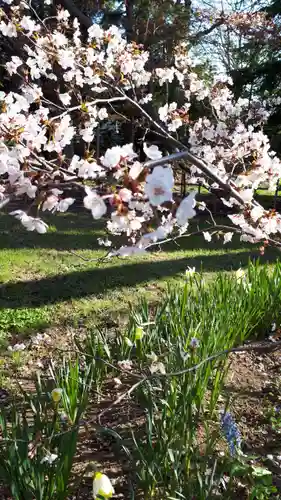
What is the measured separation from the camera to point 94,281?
4.32m

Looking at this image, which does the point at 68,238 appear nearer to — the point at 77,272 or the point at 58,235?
the point at 58,235

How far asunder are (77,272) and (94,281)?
318 mm

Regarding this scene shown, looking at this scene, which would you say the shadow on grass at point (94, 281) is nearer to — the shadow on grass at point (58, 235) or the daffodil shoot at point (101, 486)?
the shadow on grass at point (58, 235)

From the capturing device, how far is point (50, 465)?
1467mm

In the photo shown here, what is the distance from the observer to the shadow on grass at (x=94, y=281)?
390cm

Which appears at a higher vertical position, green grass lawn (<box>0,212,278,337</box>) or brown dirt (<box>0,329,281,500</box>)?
green grass lawn (<box>0,212,278,337</box>)

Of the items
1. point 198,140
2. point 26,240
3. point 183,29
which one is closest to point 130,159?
point 198,140

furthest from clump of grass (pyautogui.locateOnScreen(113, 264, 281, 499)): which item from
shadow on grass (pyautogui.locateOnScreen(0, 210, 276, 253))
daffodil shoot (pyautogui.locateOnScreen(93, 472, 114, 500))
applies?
shadow on grass (pyautogui.locateOnScreen(0, 210, 276, 253))

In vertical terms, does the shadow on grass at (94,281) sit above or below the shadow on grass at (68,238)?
below

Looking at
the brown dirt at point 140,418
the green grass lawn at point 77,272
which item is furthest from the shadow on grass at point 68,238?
the brown dirt at point 140,418

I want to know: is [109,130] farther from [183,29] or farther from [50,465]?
[50,465]

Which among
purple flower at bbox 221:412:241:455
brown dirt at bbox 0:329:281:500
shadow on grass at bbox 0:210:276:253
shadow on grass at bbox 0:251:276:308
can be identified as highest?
shadow on grass at bbox 0:210:276:253

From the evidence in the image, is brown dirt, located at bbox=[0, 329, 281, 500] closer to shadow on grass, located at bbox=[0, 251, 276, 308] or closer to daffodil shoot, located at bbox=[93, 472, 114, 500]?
daffodil shoot, located at bbox=[93, 472, 114, 500]

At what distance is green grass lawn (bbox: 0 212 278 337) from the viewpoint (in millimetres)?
3620
